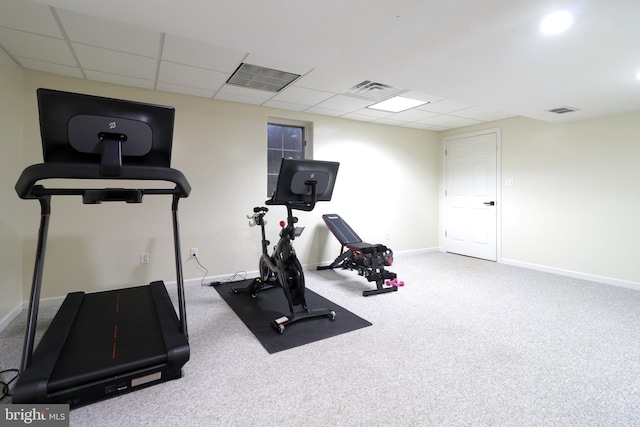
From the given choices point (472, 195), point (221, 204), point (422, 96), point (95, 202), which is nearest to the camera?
point (95, 202)

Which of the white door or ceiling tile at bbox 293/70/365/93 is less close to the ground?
ceiling tile at bbox 293/70/365/93

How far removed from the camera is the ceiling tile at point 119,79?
3.03m

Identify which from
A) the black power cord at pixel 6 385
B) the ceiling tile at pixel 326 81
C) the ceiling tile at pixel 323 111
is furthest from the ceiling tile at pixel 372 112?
the black power cord at pixel 6 385

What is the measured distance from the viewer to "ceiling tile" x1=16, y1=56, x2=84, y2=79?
2756 millimetres

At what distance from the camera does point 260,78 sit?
3.19 m

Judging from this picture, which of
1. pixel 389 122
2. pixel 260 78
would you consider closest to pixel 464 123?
pixel 389 122

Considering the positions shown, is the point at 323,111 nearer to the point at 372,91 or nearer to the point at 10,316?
the point at 372,91

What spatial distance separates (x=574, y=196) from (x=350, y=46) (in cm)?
399

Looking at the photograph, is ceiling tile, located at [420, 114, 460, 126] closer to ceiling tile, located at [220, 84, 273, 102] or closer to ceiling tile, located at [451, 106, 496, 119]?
ceiling tile, located at [451, 106, 496, 119]

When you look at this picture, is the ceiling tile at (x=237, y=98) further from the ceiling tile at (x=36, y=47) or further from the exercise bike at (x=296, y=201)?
the exercise bike at (x=296, y=201)

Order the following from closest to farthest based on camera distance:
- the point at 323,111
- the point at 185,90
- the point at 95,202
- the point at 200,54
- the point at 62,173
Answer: the point at 62,173 → the point at 95,202 → the point at 200,54 → the point at 185,90 → the point at 323,111

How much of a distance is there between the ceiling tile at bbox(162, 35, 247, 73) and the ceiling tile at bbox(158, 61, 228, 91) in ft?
0.36

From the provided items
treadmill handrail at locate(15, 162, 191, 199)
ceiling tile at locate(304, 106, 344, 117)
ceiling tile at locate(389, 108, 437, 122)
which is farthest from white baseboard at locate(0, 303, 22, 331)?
ceiling tile at locate(389, 108, 437, 122)

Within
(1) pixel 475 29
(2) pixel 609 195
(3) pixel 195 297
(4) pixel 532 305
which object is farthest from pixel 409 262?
(1) pixel 475 29
